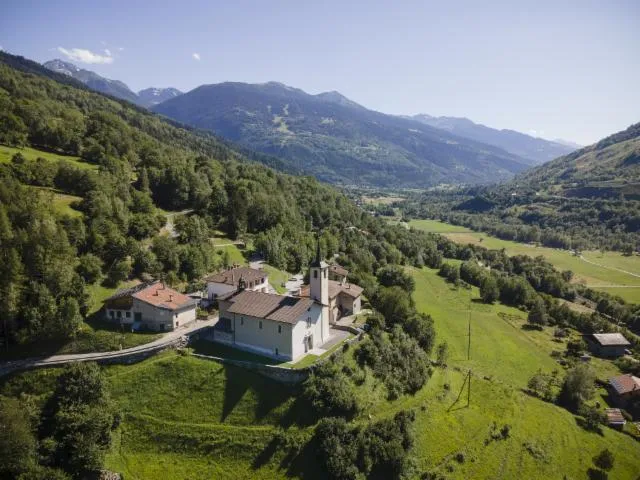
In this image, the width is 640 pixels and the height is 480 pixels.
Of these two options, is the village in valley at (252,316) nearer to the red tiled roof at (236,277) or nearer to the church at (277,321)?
the church at (277,321)

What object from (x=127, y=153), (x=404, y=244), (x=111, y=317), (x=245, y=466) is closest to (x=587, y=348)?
(x=404, y=244)

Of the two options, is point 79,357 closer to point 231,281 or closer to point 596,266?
point 231,281

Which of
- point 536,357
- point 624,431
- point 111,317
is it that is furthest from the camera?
point 536,357

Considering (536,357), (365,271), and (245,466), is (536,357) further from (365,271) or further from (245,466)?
(245,466)

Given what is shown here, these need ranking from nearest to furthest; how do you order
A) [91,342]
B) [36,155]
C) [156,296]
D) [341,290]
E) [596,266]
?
[91,342] → [156,296] → [341,290] → [36,155] → [596,266]

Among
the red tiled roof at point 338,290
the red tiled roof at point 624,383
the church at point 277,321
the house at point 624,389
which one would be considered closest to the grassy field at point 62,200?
the church at point 277,321

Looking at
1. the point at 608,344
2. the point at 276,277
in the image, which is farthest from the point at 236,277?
the point at 608,344

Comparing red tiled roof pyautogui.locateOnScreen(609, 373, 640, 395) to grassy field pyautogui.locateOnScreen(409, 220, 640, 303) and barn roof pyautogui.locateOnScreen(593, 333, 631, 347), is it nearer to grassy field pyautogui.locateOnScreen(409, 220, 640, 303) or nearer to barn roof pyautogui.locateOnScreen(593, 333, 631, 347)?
barn roof pyautogui.locateOnScreen(593, 333, 631, 347)
